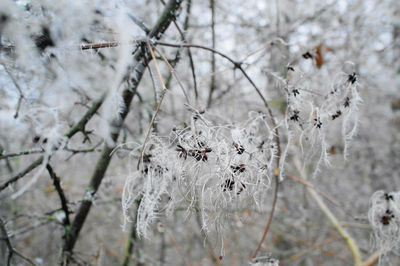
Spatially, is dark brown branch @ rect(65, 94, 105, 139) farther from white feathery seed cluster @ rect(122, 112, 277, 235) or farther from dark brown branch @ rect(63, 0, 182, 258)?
white feathery seed cluster @ rect(122, 112, 277, 235)

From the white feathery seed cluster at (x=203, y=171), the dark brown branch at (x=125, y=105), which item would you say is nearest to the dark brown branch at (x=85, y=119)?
the dark brown branch at (x=125, y=105)

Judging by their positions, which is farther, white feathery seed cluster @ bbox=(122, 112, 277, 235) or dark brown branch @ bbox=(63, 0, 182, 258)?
dark brown branch @ bbox=(63, 0, 182, 258)

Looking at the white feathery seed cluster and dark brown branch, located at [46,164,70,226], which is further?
dark brown branch, located at [46,164,70,226]

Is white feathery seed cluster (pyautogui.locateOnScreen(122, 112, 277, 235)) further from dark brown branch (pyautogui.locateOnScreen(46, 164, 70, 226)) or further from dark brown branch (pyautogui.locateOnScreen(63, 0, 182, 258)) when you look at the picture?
dark brown branch (pyautogui.locateOnScreen(46, 164, 70, 226))

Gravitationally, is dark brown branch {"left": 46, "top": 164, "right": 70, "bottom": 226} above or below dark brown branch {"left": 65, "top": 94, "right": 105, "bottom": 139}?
below

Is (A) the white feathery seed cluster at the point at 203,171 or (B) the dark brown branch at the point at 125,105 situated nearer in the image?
(A) the white feathery seed cluster at the point at 203,171

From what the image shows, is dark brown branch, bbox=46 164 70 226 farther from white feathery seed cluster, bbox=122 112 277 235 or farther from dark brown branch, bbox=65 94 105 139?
white feathery seed cluster, bbox=122 112 277 235

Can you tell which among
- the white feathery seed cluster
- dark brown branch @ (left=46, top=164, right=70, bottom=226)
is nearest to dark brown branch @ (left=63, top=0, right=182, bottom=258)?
dark brown branch @ (left=46, top=164, right=70, bottom=226)

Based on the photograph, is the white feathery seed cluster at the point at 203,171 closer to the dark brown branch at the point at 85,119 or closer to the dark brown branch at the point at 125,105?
the dark brown branch at the point at 125,105

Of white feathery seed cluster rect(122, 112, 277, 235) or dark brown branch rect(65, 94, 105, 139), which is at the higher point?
dark brown branch rect(65, 94, 105, 139)

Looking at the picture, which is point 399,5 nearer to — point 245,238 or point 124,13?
point 245,238

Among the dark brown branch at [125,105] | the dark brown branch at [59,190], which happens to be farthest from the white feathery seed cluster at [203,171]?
the dark brown branch at [59,190]

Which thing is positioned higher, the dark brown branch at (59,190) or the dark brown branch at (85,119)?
the dark brown branch at (85,119)

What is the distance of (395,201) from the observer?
0.91m
